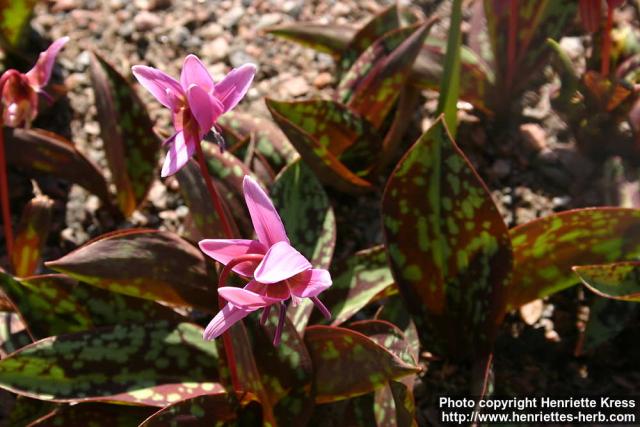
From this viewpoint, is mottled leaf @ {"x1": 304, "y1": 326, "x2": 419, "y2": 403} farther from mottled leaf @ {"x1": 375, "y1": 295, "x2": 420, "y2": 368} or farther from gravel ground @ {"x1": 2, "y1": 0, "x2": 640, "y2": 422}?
gravel ground @ {"x1": 2, "y1": 0, "x2": 640, "y2": 422}

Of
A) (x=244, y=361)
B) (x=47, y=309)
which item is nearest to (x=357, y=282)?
(x=244, y=361)

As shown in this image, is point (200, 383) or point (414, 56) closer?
point (200, 383)

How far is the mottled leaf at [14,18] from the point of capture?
2.06 metres

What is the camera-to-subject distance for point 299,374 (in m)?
1.44

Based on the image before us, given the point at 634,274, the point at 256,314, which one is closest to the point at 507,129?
the point at 634,274

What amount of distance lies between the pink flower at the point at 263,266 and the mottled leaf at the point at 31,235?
83 centimetres

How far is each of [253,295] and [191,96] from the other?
32cm

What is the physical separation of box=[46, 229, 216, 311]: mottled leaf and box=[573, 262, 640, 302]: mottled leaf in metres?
0.72

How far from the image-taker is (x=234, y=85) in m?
1.17

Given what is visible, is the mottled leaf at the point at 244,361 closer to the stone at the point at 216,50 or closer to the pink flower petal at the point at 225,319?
the pink flower petal at the point at 225,319

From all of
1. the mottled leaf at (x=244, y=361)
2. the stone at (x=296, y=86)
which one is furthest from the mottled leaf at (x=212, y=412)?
the stone at (x=296, y=86)

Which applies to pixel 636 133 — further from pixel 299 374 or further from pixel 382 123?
pixel 299 374

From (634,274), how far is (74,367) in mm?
1048

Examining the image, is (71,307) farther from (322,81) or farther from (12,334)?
(322,81)
